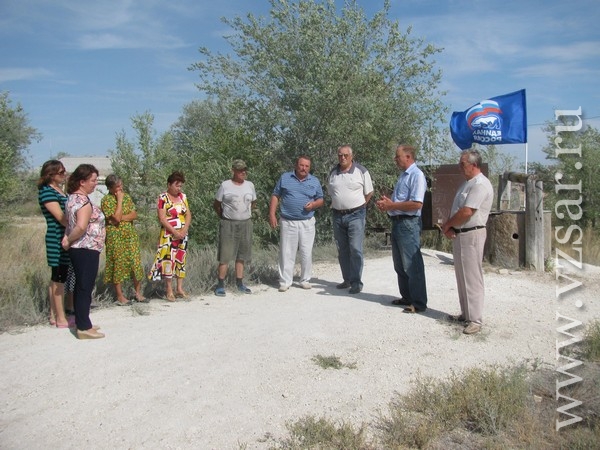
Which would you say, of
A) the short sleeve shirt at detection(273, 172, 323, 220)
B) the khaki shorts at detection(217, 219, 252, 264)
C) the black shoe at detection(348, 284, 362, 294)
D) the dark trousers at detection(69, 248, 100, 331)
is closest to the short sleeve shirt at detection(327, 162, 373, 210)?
the short sleeve shirt at detection(273, 172, 323, 220)

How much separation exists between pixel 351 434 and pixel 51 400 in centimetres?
230

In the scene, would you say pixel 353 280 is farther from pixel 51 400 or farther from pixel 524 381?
pixel 51 400

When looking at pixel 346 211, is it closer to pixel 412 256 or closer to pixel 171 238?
pixel 412 256

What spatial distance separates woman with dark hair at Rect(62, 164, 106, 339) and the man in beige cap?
2.10m

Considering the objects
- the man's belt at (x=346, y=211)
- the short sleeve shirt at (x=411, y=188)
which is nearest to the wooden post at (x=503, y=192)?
the man's belt at (x=346, y=211)

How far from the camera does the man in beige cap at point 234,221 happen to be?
733 cm

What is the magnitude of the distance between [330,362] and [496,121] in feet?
26.0

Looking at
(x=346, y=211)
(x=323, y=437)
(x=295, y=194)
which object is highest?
(x=295, y=194)

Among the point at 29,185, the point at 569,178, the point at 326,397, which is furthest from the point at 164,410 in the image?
the point at 29,185

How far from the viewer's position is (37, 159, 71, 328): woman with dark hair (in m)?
5.60

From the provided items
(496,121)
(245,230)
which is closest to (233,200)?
(245,230)

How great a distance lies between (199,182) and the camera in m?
11.9

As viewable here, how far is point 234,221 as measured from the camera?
7.40 m

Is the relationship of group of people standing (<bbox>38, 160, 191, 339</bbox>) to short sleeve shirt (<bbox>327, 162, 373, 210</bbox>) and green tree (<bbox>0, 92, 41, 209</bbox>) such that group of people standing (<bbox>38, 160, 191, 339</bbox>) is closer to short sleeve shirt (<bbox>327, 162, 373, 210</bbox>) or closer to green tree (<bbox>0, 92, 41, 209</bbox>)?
short sleeve shirt (<bbox>327, 162, 373, 210</bbox>)
